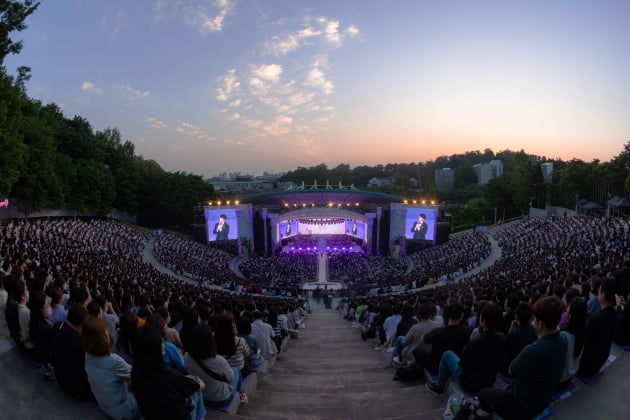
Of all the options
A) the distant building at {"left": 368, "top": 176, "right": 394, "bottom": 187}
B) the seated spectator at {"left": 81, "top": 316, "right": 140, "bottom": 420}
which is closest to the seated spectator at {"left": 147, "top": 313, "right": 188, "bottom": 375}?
the seated spectator at {"left": 81, "top": 316, "right": 140, "bottom": 420}

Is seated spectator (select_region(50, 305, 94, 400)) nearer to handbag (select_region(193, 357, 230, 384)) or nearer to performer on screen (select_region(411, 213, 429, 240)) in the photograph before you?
handbag (select_region(193, 357, 230, 384))

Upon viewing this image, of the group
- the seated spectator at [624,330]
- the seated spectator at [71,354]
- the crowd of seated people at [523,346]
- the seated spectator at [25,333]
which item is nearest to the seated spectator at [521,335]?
the crowd of seated people at [523,346]

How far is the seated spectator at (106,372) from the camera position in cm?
312

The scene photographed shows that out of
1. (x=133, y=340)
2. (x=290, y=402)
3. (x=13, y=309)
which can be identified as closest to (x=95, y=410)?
(x=133, y=340)

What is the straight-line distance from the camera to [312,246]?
4125 centimetres

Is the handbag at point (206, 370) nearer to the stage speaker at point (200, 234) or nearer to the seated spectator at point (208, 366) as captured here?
the seated spectator at point (208, 366)

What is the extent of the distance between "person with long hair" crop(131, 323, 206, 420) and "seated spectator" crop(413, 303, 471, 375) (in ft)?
9.54

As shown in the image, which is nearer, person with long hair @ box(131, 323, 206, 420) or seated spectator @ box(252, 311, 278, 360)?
person with long hair @ box(131, 323, 206, 420)

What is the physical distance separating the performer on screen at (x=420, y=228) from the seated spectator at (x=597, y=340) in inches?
1355

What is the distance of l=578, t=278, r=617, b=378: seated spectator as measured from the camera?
3.73m

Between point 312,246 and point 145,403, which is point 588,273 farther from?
point 312,246

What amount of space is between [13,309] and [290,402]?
3612 mm

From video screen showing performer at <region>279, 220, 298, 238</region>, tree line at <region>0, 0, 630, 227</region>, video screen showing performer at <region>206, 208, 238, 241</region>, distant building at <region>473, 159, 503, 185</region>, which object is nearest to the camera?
tree line at <region>0, 0, 630, 227</region>

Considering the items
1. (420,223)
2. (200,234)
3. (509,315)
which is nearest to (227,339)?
(509,315)
